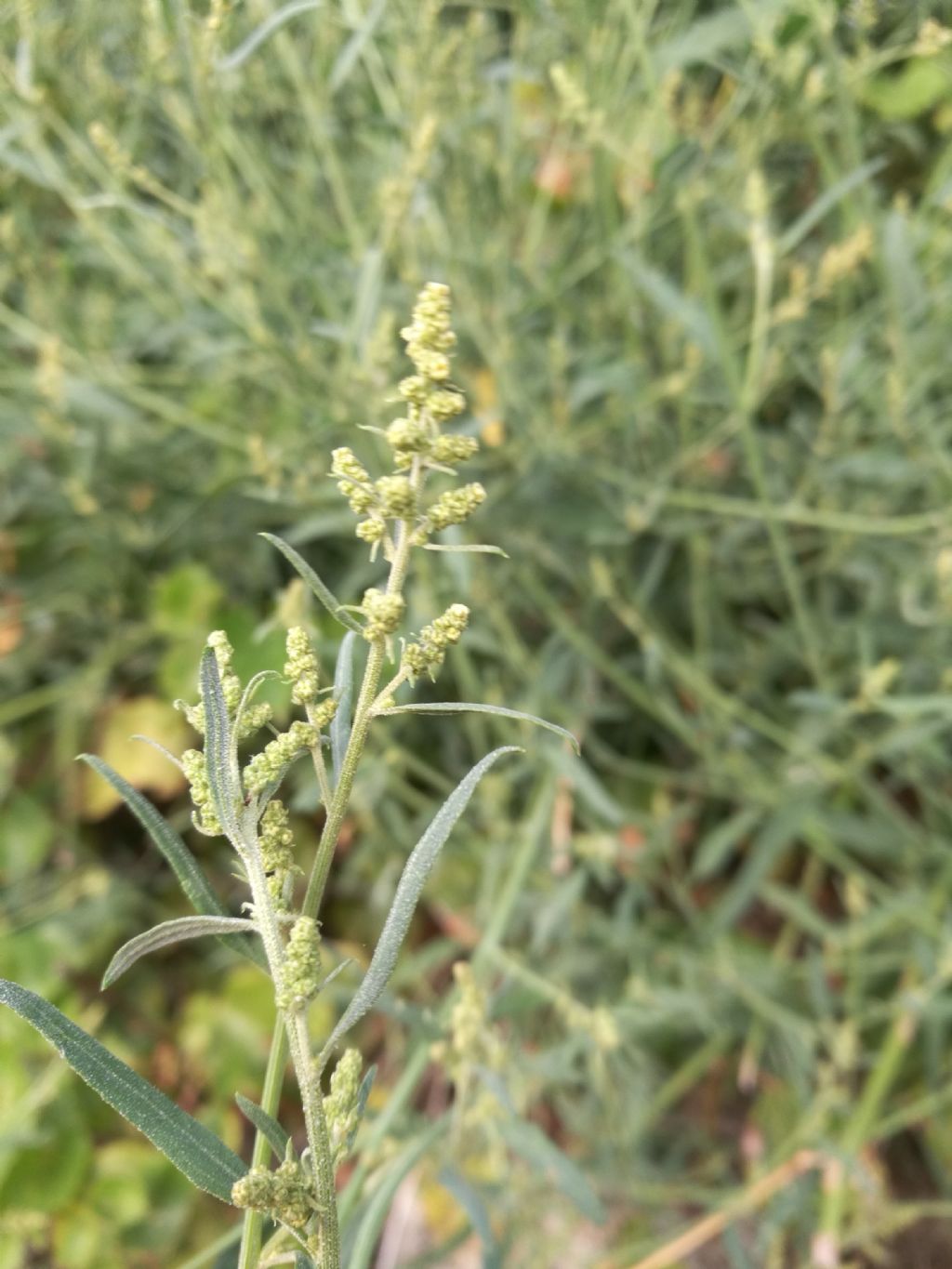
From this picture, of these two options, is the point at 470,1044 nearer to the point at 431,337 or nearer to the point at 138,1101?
the point at 138,1101

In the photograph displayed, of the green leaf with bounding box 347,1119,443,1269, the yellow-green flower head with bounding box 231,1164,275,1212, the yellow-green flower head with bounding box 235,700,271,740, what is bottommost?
the green leaf with bounding box 347,1119,443,1269

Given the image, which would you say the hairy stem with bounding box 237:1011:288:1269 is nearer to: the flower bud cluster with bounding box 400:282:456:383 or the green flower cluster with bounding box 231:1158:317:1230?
the green flower cluster with bounding box 231:1158:317:1230

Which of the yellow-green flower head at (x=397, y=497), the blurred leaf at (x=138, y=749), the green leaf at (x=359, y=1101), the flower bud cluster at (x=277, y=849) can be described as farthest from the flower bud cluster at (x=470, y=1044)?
the blurred leaf at (x=138, y=749)

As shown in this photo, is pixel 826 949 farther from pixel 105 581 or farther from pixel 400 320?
pixel 105 581

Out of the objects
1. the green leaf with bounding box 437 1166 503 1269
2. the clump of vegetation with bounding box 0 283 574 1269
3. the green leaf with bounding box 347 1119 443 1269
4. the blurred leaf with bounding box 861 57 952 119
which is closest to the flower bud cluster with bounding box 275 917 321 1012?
the clump of vegetation with bounding box 0 283 574 1269

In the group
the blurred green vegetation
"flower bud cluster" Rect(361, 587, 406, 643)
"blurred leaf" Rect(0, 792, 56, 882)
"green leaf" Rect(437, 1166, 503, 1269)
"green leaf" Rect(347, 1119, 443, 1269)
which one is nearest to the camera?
"flower bud cluster" Rect(361, 587, 406, 643)

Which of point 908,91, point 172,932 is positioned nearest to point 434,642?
point 172,932

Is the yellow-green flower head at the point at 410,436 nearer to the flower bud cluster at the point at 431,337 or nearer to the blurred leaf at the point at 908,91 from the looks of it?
the flower bud cluster at the point at 431,337

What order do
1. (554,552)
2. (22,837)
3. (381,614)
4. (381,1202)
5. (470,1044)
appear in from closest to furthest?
(381,614) → (381,1202) → (470,1044) → (554,552) → (22,837)
